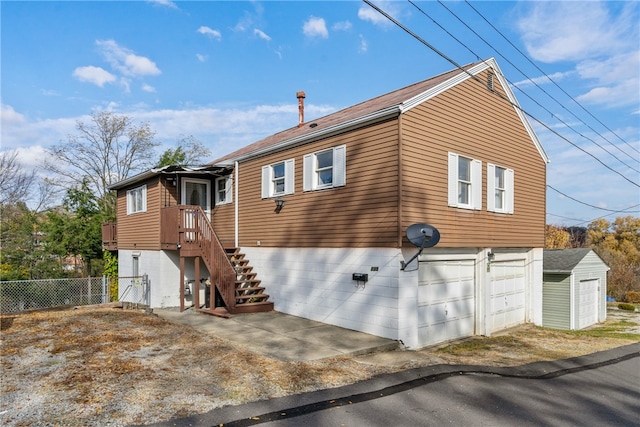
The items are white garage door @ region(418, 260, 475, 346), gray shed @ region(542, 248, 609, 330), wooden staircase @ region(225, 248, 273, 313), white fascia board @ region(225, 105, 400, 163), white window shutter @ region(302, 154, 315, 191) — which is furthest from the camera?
gray shed @ region(542, 248, 609, 330)

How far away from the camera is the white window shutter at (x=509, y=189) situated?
12133 mm

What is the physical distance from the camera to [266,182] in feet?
41.6

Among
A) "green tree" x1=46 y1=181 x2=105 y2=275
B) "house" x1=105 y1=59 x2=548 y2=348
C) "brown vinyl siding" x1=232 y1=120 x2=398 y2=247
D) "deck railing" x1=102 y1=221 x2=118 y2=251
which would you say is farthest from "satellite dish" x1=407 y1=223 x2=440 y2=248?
"green tree" x1=46 y1=181 x2=105 y2=275

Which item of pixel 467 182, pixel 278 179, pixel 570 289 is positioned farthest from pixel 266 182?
pixel 570 289

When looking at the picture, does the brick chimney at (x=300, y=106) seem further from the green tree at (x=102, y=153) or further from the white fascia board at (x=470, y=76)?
the green tree at (x=102, y=153)

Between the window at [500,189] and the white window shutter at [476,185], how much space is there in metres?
0.68

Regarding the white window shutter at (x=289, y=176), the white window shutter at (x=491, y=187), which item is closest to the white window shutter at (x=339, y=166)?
the white window shutter at (x=289, y=176)

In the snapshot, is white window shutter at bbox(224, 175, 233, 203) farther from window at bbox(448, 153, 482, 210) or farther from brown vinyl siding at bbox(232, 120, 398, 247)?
window at bbox(448, 153, 482, 210)

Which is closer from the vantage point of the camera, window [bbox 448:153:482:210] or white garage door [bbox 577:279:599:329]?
window [bbox 448:153:482:210]

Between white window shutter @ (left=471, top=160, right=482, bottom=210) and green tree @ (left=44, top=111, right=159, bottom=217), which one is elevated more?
green tree @ (left=44, top=111, right=159, bottom=217)

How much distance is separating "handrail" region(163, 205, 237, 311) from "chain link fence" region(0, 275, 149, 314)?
3.90 meters

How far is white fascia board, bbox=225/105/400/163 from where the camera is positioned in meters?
8.91

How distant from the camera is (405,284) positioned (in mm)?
8672

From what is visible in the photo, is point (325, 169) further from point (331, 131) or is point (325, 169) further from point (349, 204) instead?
point (349, 204)
